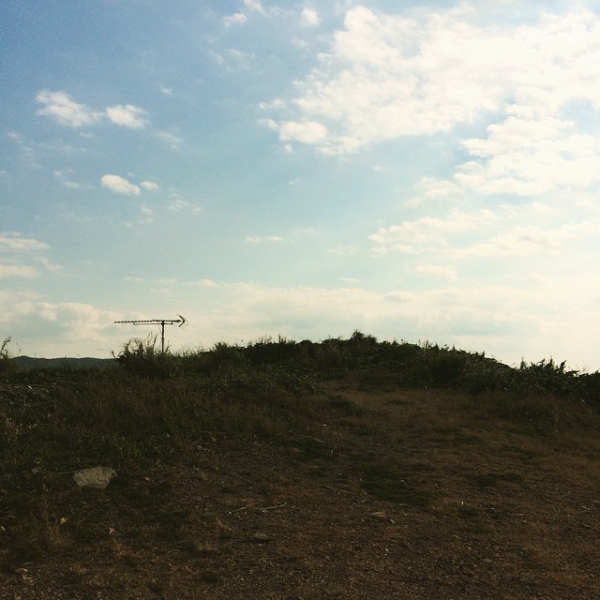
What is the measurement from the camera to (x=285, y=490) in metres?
7.26

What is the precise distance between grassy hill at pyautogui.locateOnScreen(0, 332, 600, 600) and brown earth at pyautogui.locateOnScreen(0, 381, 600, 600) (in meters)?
0.02

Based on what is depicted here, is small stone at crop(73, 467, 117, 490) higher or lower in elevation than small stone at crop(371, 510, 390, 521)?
higher

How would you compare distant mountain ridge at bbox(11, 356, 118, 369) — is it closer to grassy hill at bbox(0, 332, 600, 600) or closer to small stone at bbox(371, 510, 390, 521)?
grassy hill at bbox(0, 332, 600, 600)

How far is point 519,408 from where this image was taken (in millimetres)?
12320

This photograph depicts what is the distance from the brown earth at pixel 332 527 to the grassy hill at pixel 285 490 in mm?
23

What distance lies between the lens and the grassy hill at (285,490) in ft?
17.0


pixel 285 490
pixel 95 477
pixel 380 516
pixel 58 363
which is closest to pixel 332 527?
pixel 380 516

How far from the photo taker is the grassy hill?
5168 mm

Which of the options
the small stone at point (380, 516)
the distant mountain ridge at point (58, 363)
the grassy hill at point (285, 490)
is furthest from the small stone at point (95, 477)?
the distant mountain ridge at point (58, 363)

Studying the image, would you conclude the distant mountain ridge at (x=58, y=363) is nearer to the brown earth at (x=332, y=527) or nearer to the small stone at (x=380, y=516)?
the brown earth at (x=332, y=527)

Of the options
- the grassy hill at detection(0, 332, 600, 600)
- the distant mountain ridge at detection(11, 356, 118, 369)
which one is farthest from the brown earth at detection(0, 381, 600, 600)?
→ the distant mountain ridge at detection(11, 356, 118, 369)

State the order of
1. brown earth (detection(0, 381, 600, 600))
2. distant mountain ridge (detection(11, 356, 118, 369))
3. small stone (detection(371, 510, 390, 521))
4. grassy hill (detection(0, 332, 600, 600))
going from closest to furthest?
1. brown earth (detection(0, 381, 600, 600))
2. grassy hill (detection(0, 332, 600, 600))
3. small stone (detection(371, 510, 390, 521))
4. distant mountain ridge (detection(11, 356, 118, 369))

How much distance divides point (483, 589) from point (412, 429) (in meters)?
5.74

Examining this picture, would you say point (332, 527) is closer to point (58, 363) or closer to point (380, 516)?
point (380, 516)
